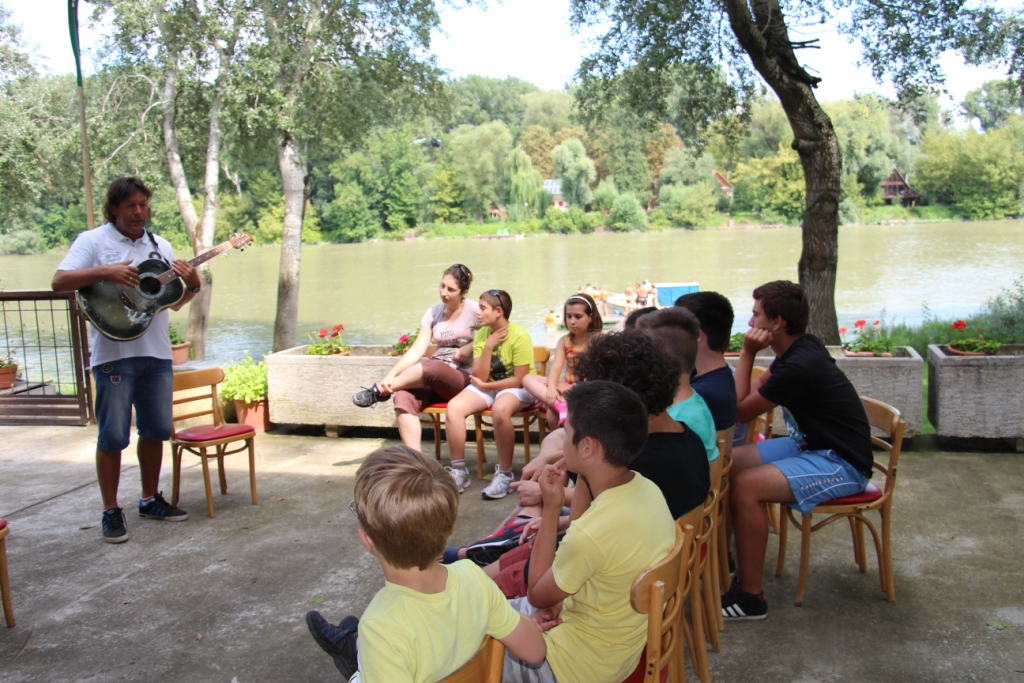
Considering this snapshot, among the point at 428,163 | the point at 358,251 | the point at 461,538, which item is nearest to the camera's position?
the point at 461,538

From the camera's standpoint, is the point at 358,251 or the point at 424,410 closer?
the point at 424,410

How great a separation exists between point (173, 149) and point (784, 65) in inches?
378

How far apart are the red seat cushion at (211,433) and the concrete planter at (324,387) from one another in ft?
4.31

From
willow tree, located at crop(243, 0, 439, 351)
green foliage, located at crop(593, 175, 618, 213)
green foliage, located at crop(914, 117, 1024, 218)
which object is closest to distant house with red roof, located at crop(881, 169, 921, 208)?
green foliage, located at crop(914, 117, 1024, 218)

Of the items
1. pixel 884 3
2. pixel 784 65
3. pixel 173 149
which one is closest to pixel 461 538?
pixel 784 65

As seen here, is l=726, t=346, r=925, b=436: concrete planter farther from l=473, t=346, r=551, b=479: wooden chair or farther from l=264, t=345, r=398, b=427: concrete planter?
l=264, t=345, r=398, b=427: concrete planter

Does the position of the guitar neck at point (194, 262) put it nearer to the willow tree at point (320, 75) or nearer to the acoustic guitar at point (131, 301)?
the acoustic guitar at point (131, 301)

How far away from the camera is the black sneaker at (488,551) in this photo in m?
2.57

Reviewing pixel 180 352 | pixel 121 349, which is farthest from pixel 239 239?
pixel 180 352

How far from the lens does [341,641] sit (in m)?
2.12

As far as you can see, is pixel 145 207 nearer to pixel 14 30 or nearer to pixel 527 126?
pixel 14 30

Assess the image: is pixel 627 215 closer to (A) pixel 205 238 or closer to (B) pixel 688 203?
(B) pixel 688 203

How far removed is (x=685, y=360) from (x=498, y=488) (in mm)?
1922

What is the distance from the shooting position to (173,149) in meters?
12.7
